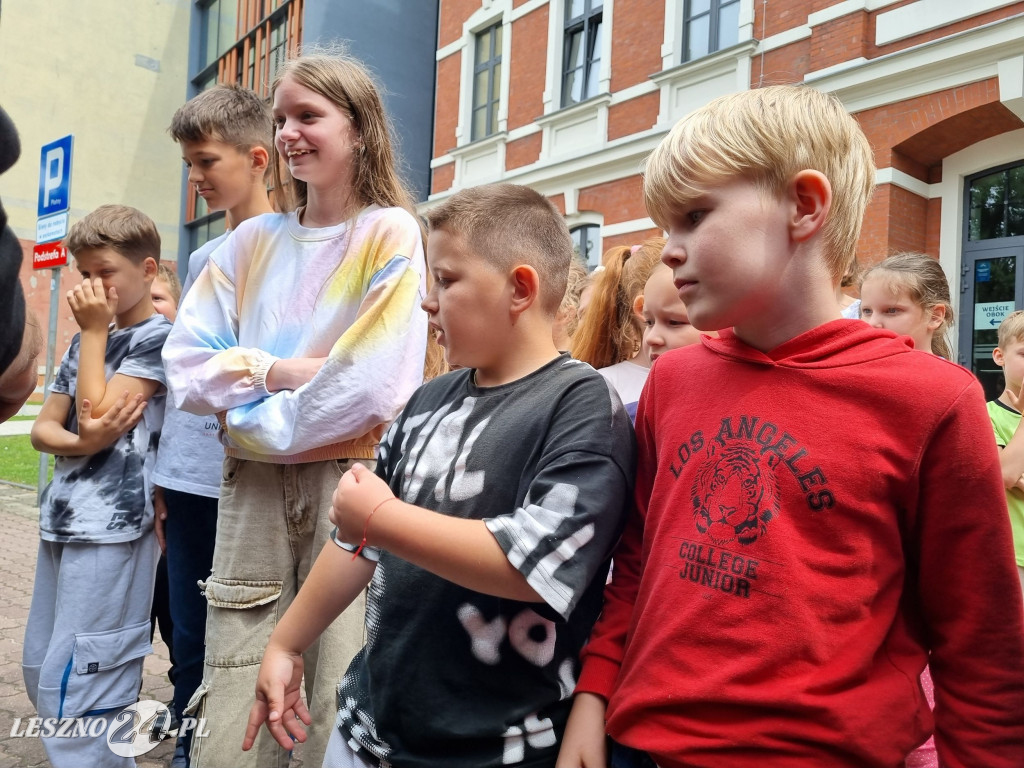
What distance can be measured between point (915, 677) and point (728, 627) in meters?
0.28

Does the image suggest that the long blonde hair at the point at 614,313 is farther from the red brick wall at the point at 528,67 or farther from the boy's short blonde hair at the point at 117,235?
the red brick wall at the point at 528,67

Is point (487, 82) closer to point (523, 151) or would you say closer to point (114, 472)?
point (523, 151)

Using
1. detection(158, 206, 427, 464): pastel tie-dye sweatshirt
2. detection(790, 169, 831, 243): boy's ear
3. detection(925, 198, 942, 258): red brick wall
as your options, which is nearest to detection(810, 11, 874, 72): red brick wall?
detection(925, 198, 942, 258): red brick wall

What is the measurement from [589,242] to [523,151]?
210cm

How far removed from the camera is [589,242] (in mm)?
12641

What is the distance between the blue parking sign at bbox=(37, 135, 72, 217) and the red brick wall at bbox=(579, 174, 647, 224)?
710 centimetres

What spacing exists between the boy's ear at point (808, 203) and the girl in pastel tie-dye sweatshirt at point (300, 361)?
1045 mm

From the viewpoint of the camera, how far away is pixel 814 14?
9188 mm

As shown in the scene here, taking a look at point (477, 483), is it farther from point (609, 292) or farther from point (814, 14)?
point (814, 14)

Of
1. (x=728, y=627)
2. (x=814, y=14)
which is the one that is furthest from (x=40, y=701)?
(x=814, y=14)

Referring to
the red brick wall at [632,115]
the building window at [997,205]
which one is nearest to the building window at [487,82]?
the red brick wall at [632,115]

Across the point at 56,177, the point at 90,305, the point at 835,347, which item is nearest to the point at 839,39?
the point at 56,177

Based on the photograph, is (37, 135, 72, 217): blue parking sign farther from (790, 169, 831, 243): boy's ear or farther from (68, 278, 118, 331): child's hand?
(790, 169, 831, 243): boy's ear

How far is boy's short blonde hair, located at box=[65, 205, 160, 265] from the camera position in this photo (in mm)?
2881
